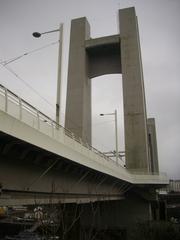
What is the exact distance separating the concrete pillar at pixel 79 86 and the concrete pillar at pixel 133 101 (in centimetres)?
693

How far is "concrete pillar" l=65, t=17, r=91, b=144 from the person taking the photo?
47.7 metres

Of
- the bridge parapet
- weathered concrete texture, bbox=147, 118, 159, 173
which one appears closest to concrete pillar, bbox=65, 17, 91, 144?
the bridge parapet

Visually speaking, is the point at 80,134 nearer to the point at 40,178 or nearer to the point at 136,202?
the point at 136,202

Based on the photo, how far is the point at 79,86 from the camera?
165 ft

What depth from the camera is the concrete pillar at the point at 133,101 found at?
46375 mm

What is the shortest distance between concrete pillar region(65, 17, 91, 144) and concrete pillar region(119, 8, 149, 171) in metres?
6.93

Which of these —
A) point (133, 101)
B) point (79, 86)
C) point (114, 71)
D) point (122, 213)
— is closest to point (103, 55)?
point (114, 71)

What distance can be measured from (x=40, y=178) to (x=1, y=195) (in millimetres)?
3088

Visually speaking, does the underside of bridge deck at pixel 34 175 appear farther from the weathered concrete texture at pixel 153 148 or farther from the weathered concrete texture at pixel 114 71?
the weathered concrete texture at pixel 153 148

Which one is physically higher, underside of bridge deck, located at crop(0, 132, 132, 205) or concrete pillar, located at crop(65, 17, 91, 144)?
concrete pillar, located at crop(65, 17, 91, 144)

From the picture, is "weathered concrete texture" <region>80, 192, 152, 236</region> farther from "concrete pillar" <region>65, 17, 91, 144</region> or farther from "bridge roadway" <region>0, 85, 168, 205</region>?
"bridge roadway" <region>0, 85, 168, 205</region>

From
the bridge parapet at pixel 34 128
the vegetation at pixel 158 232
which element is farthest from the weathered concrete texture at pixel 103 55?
the bridge parapet at pixel 34 128

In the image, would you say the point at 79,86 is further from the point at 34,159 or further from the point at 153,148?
the point at 153,148

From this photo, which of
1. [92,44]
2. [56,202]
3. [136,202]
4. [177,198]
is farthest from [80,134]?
[177,198]
